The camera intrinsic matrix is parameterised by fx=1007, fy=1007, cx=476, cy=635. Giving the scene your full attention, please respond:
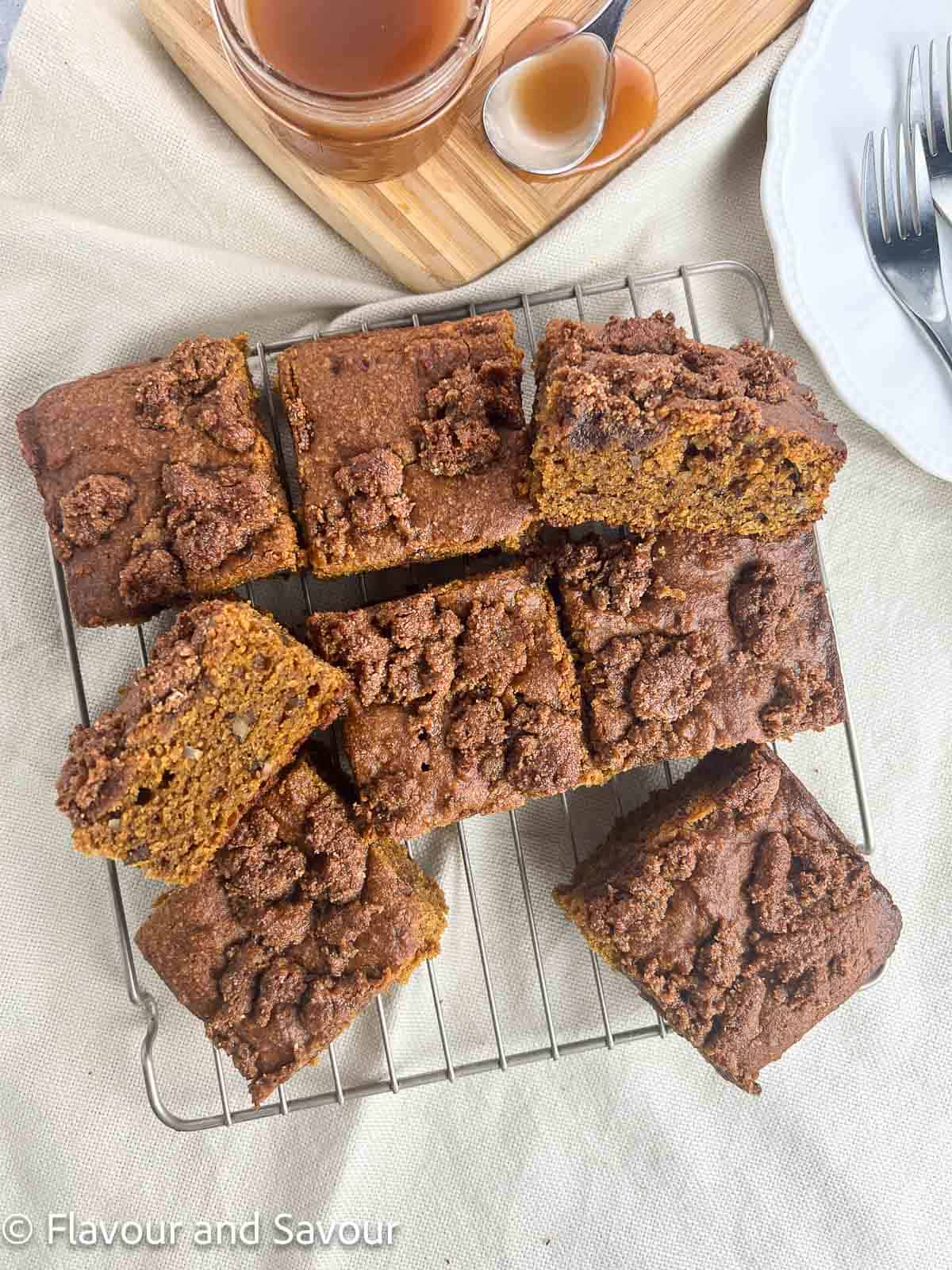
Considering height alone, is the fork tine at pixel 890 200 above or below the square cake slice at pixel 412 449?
above

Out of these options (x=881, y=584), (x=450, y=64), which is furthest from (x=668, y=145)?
(x=881, y=584)

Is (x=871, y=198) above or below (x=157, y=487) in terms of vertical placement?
above

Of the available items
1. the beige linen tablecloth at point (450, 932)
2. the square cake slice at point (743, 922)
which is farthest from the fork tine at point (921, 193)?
the square cake slice at point (743, 922)

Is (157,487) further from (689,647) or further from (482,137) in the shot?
(689,647)

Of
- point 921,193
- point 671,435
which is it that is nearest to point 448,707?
point 671,435

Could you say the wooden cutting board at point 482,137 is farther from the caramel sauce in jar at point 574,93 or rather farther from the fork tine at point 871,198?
the fork tine at point 871,198

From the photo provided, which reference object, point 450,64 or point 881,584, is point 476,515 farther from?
point 881,584
